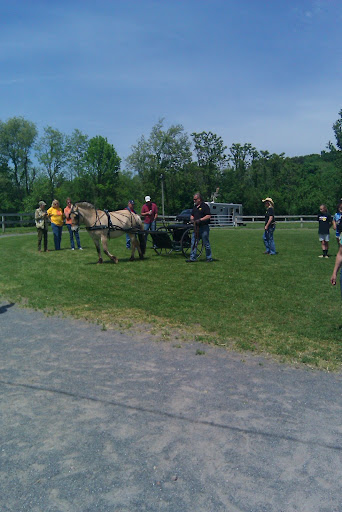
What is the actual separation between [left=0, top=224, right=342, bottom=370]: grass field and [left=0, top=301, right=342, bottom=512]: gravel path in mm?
846

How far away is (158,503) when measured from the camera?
2.85 m

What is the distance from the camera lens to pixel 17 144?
229ft

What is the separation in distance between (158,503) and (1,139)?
73652mm

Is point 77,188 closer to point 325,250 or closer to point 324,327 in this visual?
point 325,250

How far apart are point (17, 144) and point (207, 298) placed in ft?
225

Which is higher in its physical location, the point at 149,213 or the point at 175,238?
the point at 149,213

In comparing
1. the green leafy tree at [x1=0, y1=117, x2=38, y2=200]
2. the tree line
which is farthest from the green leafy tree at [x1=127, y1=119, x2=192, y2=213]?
the green leafy tree at [x1=0, y1=117, x2=38, y2=200]

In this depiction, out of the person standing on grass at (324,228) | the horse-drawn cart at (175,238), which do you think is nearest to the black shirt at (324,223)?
the person standing on grass at (324,228)

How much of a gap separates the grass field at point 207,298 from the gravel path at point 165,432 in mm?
846

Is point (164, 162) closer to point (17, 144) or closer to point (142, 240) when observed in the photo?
point (17, 144)

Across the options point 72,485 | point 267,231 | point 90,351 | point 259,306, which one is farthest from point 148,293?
point 267,231

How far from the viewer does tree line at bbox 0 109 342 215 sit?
6781 cm

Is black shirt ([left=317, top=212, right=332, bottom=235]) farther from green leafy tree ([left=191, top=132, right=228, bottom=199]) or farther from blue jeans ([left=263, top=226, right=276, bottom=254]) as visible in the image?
green leafy tree ([left=191, top=132, right=228, bottom=199])

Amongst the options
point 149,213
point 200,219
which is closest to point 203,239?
point 200,219
